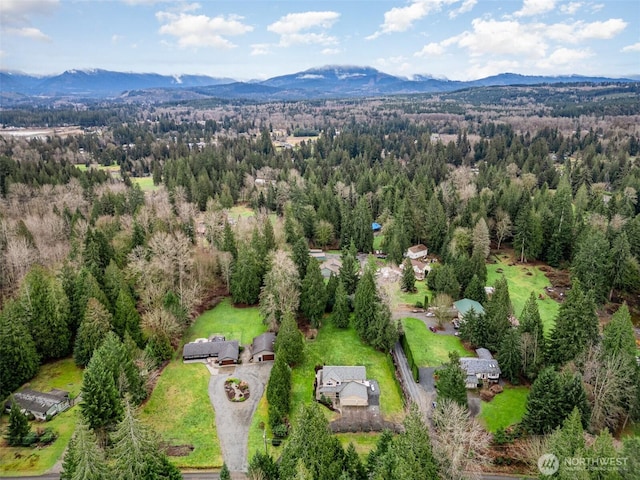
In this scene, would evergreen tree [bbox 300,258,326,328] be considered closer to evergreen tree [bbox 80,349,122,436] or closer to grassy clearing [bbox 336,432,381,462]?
grassy clearing [bbox 336,432,381,462]

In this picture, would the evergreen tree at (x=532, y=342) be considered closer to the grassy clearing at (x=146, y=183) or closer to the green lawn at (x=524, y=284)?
the green lawn at (x=524, y=284)

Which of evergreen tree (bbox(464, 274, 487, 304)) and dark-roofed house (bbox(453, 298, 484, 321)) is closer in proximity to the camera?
dark-roofed house (bbox(453, 298, 484, 321))

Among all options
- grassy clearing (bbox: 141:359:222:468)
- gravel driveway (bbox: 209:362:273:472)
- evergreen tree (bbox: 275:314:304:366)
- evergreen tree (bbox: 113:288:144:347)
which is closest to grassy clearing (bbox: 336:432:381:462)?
gravel driveway (bbox: 209:362:273:472)

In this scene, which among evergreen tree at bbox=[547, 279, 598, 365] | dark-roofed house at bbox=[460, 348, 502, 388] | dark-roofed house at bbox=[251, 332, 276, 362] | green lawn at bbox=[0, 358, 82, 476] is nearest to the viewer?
green lawn at bbox=[0, 358, 82, 476]

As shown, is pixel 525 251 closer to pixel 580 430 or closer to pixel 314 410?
pixel 580 430

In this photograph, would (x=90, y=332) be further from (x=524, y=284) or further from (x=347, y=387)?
(x=524, y=284)

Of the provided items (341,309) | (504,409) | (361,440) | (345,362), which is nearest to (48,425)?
(361,440)

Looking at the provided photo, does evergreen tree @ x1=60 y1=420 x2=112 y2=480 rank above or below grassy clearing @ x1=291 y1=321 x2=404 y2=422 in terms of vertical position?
above

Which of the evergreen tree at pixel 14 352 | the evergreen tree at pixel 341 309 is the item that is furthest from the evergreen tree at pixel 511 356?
the evergreen tree at pixel 14 352
